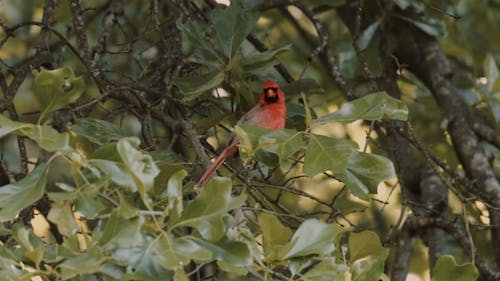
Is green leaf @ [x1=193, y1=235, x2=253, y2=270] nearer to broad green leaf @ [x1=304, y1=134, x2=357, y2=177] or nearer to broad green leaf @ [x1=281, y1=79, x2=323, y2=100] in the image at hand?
broad green leaf @ [x1=304, y1=134, x2=357, y2=177]

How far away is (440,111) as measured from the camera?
4.01 m

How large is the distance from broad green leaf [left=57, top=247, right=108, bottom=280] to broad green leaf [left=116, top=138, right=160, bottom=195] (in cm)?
14

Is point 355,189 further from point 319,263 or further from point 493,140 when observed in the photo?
point 493,140

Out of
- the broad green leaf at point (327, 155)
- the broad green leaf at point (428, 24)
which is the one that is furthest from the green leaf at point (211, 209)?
the broad green leaf at point (428, 24)

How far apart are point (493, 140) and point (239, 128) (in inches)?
78.6

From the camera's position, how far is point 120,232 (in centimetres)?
171

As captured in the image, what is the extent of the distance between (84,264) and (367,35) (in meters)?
2.38

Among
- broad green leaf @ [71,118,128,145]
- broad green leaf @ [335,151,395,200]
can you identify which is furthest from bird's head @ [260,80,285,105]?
broad green leaf @ [335,151,395,200]

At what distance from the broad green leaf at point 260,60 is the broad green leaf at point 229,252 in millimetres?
1110

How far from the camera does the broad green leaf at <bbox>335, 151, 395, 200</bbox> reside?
2312mm

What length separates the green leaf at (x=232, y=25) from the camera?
117 inches

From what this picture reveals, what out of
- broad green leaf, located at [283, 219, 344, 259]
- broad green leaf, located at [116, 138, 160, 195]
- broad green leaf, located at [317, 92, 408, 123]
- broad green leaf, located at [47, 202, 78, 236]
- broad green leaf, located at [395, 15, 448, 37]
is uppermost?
broad green leaf, located at [116, 138, 160, 195]

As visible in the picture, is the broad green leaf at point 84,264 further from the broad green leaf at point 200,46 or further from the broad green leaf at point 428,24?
the broad green leaf at point 428,24

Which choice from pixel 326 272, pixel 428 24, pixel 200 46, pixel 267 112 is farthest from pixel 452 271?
pixel 428 24
